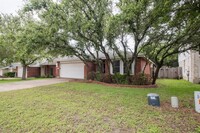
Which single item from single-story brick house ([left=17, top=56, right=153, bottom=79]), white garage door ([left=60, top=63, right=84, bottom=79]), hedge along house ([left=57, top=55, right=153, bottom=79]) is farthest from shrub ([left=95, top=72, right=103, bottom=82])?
white garage door ([left=60, top=63, right=84, bottom=79])

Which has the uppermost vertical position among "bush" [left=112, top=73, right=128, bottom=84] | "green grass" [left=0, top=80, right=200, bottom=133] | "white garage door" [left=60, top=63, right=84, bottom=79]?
"white garage door" [left=60, top=63, right=84, bottom=79]

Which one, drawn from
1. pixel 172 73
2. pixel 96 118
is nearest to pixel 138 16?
pixel 96 118

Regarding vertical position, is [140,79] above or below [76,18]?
below

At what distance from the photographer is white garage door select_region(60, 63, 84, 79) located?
19981 millimetres

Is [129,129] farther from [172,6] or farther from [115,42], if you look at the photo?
[115,42]

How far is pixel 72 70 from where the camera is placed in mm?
20844

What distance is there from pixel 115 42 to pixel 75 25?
12.6 feet

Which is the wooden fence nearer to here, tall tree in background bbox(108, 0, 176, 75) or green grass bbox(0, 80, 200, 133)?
tall tree in background bbox(108, 0, 176, 75)

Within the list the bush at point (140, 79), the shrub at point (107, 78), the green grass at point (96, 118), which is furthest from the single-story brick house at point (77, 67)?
the green grass at point (96, 118)

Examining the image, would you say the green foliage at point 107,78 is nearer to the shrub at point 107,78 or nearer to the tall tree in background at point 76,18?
the shrub at point 107,78

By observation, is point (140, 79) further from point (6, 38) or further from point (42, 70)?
point (42, 70)

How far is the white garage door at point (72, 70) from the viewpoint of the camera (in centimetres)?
1998

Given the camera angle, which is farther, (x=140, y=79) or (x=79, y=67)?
(x=79, y=67)

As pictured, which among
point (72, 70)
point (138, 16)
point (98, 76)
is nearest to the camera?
point (138, 16)
